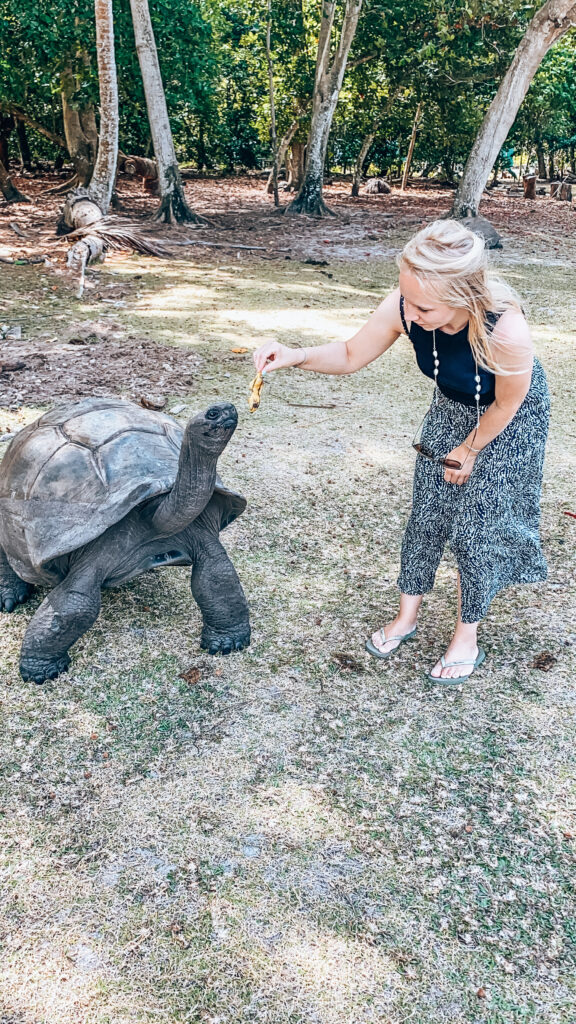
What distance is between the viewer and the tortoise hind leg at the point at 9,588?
111 inches

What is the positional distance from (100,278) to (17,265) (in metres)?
1.19

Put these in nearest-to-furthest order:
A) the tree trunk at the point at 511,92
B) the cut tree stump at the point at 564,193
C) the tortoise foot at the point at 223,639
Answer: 1. the tortoise foot at the point at 223,639
2. the tree trunk at the point at 511,92
3. the cut tree stump at the point at 564,193

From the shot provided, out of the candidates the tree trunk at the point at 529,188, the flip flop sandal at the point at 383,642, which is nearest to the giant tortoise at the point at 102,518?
the flip flop sandal at the point at 383,642

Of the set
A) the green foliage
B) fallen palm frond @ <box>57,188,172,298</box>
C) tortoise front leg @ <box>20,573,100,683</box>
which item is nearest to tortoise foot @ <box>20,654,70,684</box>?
tortoise front leg @ <box>20,573,100,683</box>

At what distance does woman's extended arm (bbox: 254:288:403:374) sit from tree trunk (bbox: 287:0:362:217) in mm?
10720

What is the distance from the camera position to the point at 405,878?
1.86 m

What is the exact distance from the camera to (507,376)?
1963 mm

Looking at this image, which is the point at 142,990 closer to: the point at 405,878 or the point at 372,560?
the point at 405,878

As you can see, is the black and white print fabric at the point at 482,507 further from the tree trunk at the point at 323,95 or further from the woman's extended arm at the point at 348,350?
the tree trunk at the point at 323,95

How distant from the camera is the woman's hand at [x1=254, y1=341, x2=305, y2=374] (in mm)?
2148

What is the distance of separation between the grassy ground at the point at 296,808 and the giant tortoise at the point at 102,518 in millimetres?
200

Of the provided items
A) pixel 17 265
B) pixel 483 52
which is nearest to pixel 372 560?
pixel 17 265

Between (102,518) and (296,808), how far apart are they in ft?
3.33

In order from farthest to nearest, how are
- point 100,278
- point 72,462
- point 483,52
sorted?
point 483,52
point 100,278
point 72,462
